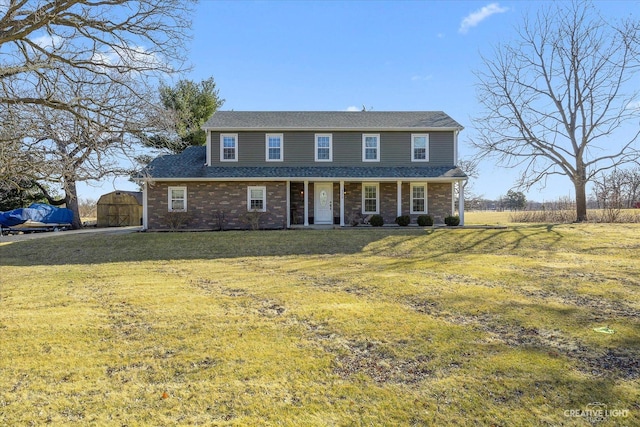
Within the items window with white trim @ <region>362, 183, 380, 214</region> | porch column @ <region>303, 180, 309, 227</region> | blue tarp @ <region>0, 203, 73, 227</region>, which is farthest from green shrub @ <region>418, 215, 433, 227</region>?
blue tarp @ <region>0, 203, 73, 227</region>

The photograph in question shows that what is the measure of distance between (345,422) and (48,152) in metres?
8.35

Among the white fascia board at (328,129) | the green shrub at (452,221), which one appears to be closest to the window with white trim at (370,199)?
the white fascia board at (328,129)

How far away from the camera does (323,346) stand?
181 inches

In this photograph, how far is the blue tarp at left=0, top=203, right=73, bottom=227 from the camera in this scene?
23814mm

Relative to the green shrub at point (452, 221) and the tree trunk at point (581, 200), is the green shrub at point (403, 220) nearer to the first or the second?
the green shrub at point (452, 221)

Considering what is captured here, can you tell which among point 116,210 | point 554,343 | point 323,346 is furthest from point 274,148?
point 554,343

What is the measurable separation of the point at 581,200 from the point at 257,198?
64.1 feet

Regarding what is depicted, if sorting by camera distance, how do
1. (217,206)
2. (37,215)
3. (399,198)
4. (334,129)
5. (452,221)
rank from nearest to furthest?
1. (452,221)
2. (217,206)
3. (399,198)
4. (334,129)
5. (37,215)

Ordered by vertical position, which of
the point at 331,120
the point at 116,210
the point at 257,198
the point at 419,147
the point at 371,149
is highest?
the point at 331,120

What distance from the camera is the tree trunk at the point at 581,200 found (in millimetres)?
22656

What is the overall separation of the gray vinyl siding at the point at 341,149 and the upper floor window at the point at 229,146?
0.17 m

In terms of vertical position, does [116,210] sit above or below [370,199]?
below

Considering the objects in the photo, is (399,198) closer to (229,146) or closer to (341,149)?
(341,149)

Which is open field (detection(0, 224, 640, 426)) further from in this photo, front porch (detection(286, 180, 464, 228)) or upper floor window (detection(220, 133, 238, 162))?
upper floor window (detection(220, 133, 238, 162))
